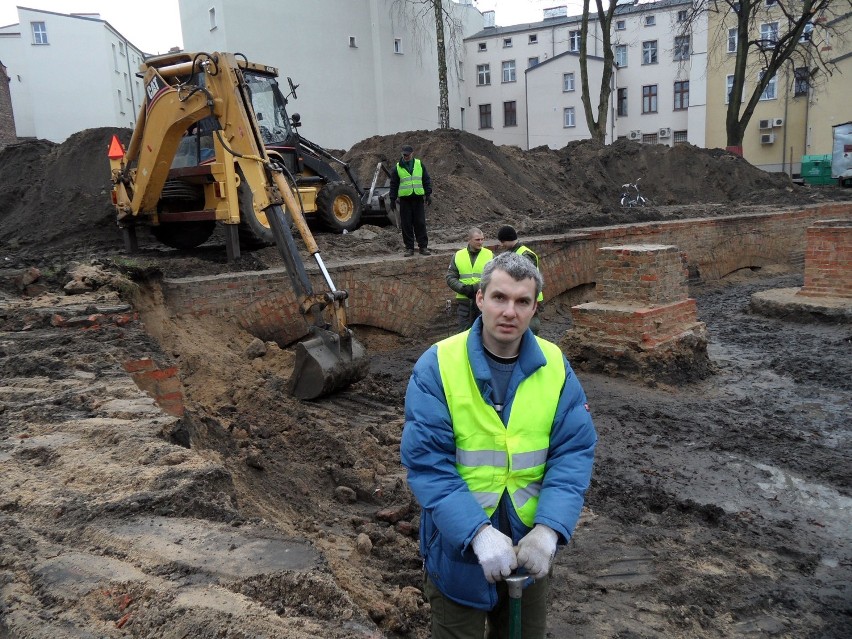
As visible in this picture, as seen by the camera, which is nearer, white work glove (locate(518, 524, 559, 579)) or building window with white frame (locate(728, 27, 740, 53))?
white work glove (locate(518, 524, 559, 579))

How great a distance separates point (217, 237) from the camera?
1126 centimetres

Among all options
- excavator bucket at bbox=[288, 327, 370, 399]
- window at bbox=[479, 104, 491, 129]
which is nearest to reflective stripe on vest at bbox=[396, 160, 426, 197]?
excavator bucket at bbox=[288, 327, 370, 399]

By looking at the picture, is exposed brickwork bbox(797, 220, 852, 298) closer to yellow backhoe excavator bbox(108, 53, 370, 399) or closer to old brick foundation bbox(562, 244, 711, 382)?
old brick foundation bbox(562, 244, 711, 382)

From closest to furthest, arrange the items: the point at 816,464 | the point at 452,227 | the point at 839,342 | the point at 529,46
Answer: the point at 816,464 < the point at 839,342 < the point at 452,227 < the point at 529,46

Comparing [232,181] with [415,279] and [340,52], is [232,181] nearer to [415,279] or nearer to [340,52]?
[415,279]

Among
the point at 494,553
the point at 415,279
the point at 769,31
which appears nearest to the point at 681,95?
the point at 769,31

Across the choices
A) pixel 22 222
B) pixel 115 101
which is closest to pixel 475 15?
pixel 115 101

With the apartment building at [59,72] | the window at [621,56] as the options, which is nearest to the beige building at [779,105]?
the window at [621,56]

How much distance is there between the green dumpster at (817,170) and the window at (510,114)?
58.9ft

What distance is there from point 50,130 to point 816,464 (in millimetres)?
36303

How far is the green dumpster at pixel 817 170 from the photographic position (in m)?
27.7

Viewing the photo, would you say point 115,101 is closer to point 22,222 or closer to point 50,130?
point 50,130

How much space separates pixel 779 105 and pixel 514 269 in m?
38.7

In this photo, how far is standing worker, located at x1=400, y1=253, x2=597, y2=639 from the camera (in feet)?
6.73
